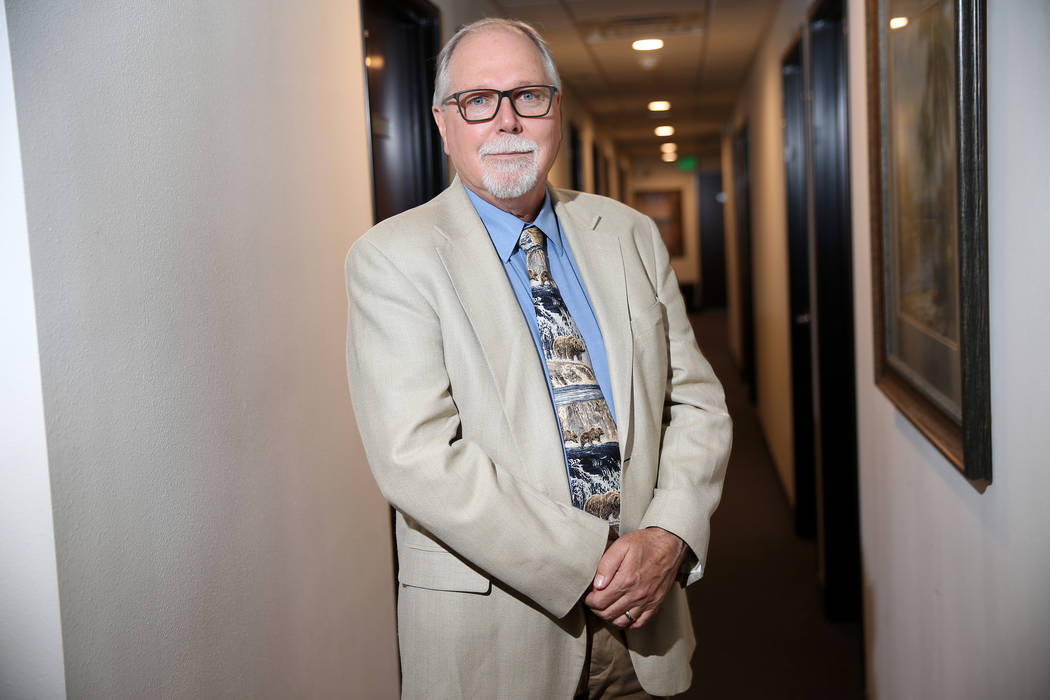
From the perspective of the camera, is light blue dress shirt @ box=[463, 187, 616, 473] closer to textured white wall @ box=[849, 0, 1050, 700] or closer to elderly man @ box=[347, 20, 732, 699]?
elderly man @ box=[347, 20, 732, 699]

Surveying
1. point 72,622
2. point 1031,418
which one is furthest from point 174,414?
point 1031,418

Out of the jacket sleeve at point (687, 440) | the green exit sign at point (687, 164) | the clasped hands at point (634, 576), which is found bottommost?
the clasped hands at point (634, 576)

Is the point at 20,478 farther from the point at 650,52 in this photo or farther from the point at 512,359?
the point at 650,52

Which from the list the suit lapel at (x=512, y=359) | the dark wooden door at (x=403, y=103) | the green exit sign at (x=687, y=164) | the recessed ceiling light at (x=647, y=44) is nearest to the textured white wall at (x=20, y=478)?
the suit lapel at (x=512, y=359)

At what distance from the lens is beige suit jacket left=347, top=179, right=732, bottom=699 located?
1478 mm

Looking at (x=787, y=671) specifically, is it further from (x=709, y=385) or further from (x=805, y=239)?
(x=805, y=239)

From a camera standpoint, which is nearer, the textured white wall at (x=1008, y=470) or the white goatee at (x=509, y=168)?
the textured white wall at (x=1008, y=470)

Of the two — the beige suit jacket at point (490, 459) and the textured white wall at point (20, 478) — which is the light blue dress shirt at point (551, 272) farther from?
the textured white wall at point (20, 478)

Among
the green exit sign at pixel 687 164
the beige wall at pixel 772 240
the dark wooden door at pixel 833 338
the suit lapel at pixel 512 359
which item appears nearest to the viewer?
the suit lapel at pixel 512 359

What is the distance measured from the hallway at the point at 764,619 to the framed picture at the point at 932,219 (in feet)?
4.10

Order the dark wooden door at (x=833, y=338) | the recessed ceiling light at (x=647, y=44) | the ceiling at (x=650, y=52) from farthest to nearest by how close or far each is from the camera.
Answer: the recessed ceiling light at (x=647, y=44) < the ceiling at (x=650, y=52) < the dark wooden door at (x=833, y=338)

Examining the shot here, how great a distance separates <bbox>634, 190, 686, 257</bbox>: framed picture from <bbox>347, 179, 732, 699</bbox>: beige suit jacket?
16.5 metres

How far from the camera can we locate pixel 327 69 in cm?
246

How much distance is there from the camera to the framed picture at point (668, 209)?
17.9 metres
